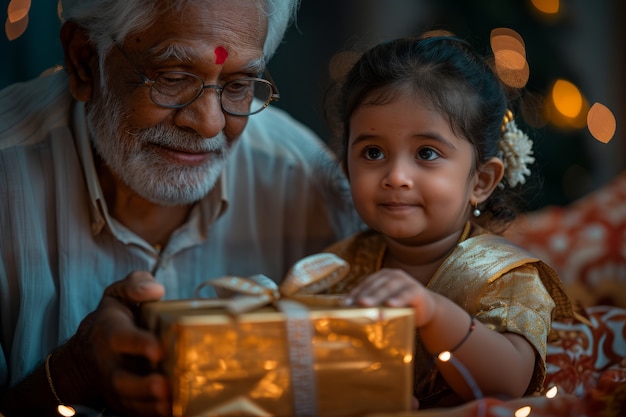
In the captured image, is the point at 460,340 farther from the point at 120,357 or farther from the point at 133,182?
the point at 133,182

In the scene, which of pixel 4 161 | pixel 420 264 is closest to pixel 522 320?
pixel 420 264

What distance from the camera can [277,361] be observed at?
3.30 ft

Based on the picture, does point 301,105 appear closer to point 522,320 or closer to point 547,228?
point 547,228

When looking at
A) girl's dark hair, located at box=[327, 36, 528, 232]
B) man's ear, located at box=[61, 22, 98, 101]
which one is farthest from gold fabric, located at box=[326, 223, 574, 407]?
man's ear, located at box=[61, 22, 98, 101]

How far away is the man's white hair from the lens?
1.58 metres

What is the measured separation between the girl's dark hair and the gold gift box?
0.61 m

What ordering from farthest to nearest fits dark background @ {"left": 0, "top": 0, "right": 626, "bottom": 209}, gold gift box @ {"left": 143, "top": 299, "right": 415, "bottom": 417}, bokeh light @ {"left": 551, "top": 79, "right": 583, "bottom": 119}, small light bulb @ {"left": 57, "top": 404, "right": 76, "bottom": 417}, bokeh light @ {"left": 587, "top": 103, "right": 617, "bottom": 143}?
bokeh light @ {"left": 551, "top": 79, "right": 583, "bottom": 119} < bokeh light @ {"left": 587, "top": 103, "right": 617, "bottom": 143} < dark background @ {"left": 0, "top": 0, "right": 626, "bottom": 209} < small light bulb @ {"left": 57, "top": 404, "right": 76, "bottom": 417} < gold gift box @ {"left": 143, "top": 299, "right": 415, "bottom": 417}

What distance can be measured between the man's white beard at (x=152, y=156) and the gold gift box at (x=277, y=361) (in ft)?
2.15

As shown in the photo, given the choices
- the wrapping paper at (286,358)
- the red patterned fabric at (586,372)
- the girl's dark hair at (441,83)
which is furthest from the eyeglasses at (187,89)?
the red patterned fabric at (586,372)

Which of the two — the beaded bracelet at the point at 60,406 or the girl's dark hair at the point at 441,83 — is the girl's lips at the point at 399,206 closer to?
the girl's dark hair at the point at 441,83

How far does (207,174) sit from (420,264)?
20.3 inches

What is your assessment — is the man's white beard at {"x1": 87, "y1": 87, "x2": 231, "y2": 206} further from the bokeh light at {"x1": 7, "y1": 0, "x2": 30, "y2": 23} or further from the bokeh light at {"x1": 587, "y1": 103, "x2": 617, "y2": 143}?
the bokeh light at {"x1": 587, "y1": 103, "x2": 617, "y2": 143}

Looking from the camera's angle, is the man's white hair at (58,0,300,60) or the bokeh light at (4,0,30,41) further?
the bokeh light at (4,0,30,41)

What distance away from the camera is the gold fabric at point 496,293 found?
1331 mm
